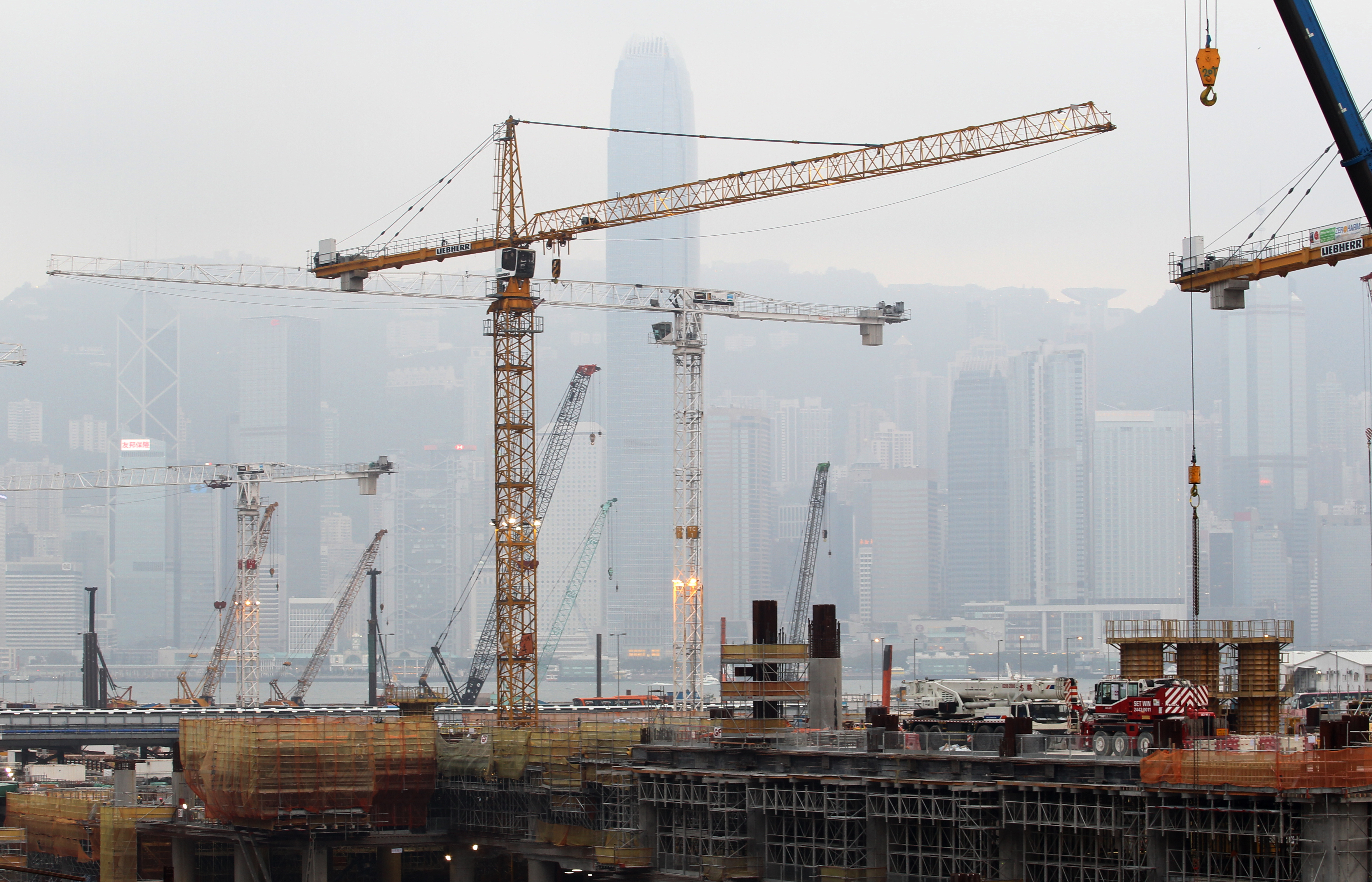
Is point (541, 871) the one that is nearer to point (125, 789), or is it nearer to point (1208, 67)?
point (125, 789)

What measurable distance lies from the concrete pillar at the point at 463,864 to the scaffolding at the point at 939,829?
24.8 metres

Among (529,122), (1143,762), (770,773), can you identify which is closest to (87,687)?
(529,122)

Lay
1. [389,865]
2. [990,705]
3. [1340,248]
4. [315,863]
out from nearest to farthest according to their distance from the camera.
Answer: [1340,248] → [315,863] → [990,705] → [389,865]

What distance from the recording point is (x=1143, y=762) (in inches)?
1593

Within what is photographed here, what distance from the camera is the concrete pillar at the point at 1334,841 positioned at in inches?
1503

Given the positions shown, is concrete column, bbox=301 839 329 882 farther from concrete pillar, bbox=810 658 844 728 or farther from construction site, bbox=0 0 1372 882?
concrete pillar, bbox=810 658 844 728

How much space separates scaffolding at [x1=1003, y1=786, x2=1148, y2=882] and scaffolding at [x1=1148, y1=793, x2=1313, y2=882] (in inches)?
26.8

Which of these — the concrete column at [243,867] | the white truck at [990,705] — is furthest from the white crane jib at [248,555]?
the white truck at [990,705]

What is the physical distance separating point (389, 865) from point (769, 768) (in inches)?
974

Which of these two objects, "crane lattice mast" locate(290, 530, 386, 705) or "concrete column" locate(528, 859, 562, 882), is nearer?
"concrete column" locate(528, 859, 562, 882)

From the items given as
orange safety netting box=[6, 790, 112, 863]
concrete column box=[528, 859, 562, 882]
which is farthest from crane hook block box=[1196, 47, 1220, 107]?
orange safety netting box=[6, 790, 112, 863]

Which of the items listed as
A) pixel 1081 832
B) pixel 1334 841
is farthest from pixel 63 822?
pixel 1334 841

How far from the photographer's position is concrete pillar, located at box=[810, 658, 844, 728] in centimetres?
6141

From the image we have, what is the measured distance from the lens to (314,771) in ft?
206
